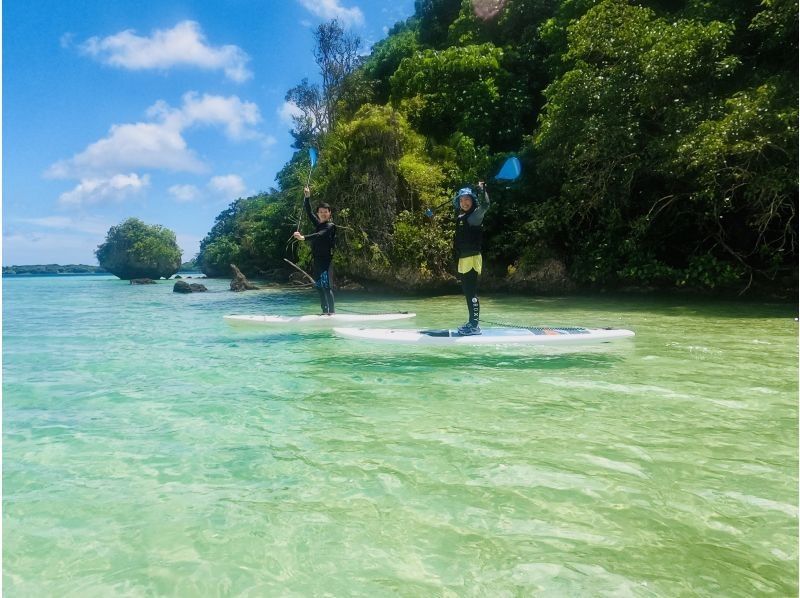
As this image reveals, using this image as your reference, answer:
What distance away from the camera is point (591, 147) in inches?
506

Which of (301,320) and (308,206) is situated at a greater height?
(308,206)

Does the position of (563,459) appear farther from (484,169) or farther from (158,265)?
(158,265)

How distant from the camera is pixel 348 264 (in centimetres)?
1773

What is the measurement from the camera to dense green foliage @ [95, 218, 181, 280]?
56500mm

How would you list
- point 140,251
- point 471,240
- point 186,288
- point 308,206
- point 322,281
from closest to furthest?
point 471,240
point 308,206
point 322,281
point 186,288
point 140,251

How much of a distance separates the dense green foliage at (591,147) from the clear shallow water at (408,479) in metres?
6.92

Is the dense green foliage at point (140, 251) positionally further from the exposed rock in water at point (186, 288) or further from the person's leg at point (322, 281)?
the person's leg at point (322, 281)

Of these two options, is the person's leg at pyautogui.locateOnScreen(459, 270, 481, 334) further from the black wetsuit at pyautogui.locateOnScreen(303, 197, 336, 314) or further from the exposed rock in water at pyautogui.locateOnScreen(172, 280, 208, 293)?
the exposed rock in water at pyautogui.locateOnScreen(172, 280, 208, 293)

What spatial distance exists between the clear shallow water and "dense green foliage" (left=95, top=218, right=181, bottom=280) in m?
55.8

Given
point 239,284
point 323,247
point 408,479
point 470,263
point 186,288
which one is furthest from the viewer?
point 239,284

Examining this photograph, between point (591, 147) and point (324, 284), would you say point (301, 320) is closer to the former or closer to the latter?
point (324, 284)

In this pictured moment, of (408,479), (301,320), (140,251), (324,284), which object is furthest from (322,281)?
(140,251)

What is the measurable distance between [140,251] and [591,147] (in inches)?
2164

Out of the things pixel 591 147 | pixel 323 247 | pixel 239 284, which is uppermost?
pixel 591 147
